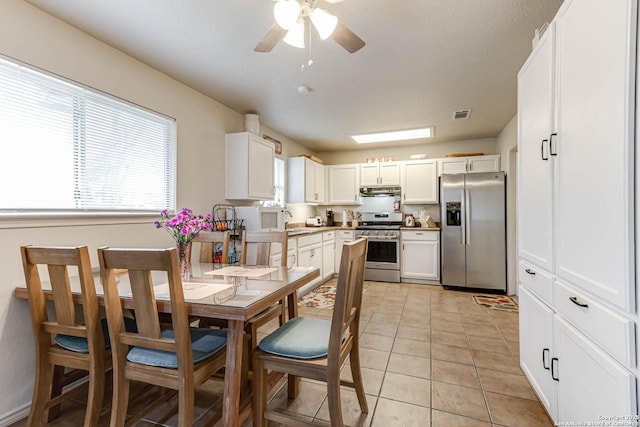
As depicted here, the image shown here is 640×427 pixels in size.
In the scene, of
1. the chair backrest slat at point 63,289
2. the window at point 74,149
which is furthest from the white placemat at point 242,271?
the window at point 74,149

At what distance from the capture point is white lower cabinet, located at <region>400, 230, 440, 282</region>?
473 cm

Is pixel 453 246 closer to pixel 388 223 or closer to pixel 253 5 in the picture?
pixel 388 223

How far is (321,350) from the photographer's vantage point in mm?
1378

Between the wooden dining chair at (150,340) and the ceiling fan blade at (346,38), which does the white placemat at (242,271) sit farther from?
the ceiling fan blade at (346,38)

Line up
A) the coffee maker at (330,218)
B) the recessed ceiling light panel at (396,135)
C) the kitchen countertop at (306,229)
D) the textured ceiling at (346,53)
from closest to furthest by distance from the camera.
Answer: the textured ceiling at (346,53) < the kitchen countertop at (306,229) < the recessed ceiling light panel at (396,135) < the coffee maker at (330,218)

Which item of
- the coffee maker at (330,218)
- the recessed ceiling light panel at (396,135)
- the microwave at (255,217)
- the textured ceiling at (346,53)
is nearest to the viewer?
the textured ceiling at (346,53)

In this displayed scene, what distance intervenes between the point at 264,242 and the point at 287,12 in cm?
155

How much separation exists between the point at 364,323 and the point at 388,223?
269cm

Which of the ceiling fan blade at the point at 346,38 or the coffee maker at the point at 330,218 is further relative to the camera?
the coffee maker at the point at 330,218

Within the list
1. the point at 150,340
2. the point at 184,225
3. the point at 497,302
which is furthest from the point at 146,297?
the point at 497,302

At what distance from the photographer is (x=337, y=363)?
4.27ft

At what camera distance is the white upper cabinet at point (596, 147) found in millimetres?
949

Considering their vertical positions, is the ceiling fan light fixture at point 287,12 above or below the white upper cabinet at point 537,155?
above

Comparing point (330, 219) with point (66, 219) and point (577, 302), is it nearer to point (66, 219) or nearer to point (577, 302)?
point (66, 219)
